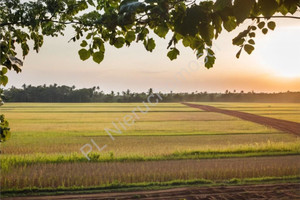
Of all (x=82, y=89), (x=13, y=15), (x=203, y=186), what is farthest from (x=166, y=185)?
(x=82, y=89)

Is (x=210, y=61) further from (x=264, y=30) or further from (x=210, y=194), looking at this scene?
(x=210, y=194)

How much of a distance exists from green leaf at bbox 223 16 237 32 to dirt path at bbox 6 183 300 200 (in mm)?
7171

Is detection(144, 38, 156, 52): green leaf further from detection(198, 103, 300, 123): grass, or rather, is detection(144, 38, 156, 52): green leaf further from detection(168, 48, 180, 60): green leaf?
detection(198, 103, 300, 123): grass

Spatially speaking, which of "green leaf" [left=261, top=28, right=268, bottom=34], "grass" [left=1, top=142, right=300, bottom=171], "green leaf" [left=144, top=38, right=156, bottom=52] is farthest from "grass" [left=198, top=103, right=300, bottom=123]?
"green leaf" [left=144, top=38, right=156, bottom=52]

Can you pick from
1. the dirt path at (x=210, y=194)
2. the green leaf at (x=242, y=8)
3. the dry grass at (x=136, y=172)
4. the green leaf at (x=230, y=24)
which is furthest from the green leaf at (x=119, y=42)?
the dry grass at (x=136, y=172)

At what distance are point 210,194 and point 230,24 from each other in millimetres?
7689

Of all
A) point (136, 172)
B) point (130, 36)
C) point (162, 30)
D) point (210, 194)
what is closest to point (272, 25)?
point (162, 30)

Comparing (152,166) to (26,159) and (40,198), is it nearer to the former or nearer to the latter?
(40,198)

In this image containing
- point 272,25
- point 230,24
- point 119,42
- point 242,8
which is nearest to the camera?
point 242,8

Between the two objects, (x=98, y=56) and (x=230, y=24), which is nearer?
(x=230, y=24)

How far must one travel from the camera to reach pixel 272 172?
11.4 metres

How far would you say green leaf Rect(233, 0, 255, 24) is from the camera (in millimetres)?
1373

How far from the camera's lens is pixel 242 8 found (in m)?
1.38

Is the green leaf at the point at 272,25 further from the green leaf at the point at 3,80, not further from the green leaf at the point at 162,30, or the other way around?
the green leaf at the point at 3,80
